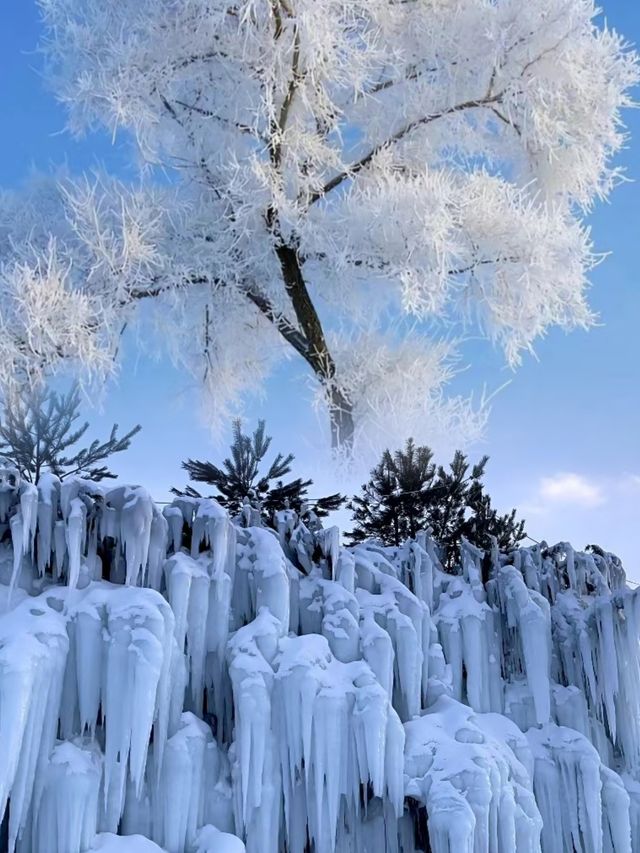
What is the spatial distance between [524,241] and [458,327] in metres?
1.55

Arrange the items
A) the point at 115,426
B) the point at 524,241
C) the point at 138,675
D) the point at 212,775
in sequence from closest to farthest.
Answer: the point at 138,675
the point at 212,775
the point at 524,241
the point at 115,426

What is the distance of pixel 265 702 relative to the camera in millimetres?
3934

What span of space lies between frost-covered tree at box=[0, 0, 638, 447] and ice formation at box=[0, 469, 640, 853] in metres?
4.18

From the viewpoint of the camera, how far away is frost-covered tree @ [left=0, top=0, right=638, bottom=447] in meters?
8.80

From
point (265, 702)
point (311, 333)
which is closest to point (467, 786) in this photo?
point (265, 702)

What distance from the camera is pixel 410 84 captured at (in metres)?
10.1

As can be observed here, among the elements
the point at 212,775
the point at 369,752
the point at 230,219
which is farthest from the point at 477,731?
the point at 230,219

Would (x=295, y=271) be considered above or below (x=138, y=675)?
above

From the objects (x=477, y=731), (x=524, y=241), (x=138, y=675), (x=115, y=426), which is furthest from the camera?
(x=115, y=426)

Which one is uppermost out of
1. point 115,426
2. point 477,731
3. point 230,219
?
point 230,219

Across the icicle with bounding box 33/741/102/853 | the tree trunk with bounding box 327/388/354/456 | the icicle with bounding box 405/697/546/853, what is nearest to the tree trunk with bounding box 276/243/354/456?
the tree trunk with bounding box 327/388/354/456

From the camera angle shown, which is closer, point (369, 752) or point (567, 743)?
point (369, 752)

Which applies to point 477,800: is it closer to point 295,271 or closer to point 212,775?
point 212,775

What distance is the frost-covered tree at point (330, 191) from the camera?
8.80m
